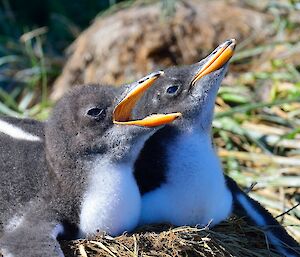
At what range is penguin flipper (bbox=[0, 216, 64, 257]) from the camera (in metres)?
3.85

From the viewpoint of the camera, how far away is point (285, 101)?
6426 mm

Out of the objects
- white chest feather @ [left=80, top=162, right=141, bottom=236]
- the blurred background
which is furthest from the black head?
the blurred background

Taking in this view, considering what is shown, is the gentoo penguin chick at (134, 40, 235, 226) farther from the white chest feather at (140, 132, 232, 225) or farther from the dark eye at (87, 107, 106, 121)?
the dark eye at (87, 107, 106, 121)

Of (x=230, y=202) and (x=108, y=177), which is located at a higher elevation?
(x=108, y=177)

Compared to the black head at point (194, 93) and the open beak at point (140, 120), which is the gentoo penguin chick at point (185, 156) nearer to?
the black head at point (194, 93)

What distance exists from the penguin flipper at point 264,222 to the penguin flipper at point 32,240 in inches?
40.0

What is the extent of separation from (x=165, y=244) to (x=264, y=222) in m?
0.74

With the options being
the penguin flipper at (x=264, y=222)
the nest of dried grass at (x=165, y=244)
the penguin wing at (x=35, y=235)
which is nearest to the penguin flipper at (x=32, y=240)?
the penguin wing at (x=35, y=235)

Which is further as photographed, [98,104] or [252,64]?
[252,64]

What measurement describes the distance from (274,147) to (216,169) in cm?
224

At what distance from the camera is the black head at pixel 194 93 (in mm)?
4363

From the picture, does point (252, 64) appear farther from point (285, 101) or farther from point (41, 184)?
point (41, 184)

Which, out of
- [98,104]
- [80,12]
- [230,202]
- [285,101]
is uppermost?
[98,104]

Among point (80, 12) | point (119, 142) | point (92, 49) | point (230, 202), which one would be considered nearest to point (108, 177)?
point (119, 142)
